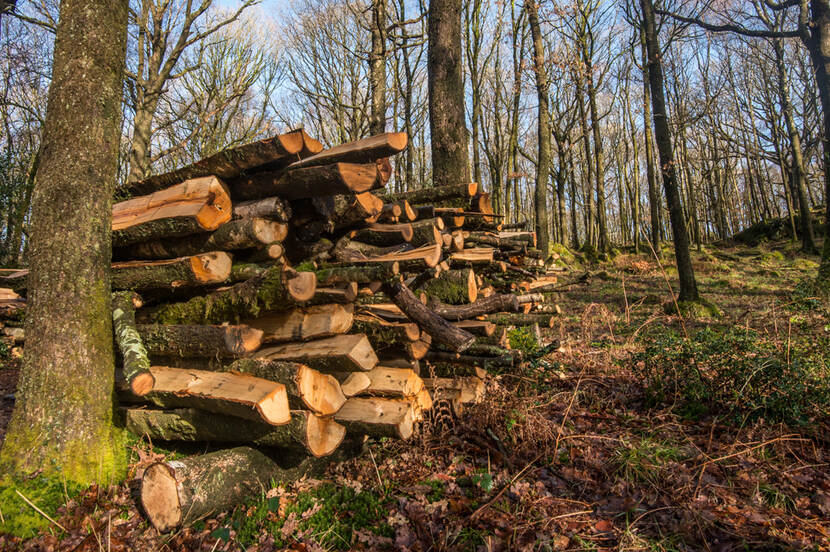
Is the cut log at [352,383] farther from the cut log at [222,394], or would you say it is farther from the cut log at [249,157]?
the cut log at [249,157]

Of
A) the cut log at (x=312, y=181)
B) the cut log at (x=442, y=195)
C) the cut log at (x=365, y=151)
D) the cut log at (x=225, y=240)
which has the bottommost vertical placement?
the cut log at (x=225, y=240)

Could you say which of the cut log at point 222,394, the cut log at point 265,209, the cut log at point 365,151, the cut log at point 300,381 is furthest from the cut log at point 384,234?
the cut log at point 222,394

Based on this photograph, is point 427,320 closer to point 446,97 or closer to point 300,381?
point 300,381

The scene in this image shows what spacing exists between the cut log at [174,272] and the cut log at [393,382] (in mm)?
1423

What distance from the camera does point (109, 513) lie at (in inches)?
109

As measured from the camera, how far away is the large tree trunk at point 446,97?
270 inches

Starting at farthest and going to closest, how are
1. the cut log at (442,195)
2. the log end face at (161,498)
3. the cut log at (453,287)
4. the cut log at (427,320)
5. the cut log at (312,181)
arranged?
the cut log at (442,195) < the cut log at (453,287) < the cut log at (427,320) < the cut log at (312,181) < the log end face at (161,498)

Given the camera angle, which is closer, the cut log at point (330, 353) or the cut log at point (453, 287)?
the cut log at point (330, 353)

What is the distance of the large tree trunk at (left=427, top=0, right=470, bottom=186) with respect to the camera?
6.87 meters

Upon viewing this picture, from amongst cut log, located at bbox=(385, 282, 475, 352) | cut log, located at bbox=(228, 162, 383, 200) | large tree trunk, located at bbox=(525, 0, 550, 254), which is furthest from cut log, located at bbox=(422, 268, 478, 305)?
Result: large tree trunk, located at bbox=(525, 0, 550, 254)

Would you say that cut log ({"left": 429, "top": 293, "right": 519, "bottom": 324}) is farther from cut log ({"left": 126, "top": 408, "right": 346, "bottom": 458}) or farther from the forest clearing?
cut log ({"left": 126, "top": 408, "right": 346, "bottom": 458})

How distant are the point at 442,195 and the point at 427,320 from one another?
214cm

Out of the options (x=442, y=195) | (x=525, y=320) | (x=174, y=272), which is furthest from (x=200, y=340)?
(x=525, y=320)

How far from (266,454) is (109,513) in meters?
0.98
